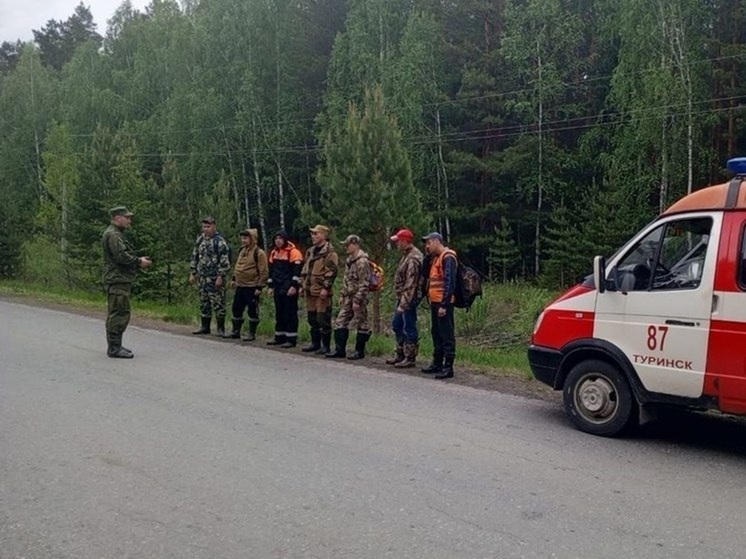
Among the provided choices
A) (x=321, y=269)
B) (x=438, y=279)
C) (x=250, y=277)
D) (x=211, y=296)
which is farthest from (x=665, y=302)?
(x=211, y=296)

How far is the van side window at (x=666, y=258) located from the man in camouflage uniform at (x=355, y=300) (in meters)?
4.60

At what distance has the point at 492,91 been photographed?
113ft

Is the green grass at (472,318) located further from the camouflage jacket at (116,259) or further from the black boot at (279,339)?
the camouflage jacket at (116,259)

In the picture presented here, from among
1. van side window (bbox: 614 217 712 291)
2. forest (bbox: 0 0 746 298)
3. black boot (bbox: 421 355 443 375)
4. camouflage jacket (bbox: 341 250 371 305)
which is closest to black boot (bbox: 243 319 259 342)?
camouflage jacket (bbox: 341 250 371 305)

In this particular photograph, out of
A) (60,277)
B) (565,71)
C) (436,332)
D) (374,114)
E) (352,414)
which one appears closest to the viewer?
(352,414)

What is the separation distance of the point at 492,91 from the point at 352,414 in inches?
1174

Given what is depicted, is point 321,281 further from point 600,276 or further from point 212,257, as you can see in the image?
point 600,276

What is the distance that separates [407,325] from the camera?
9.97 meters

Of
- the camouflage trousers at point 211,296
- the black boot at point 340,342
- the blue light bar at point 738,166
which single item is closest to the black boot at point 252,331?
the camouflage trousers at point 211,296

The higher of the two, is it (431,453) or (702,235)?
(702,235)

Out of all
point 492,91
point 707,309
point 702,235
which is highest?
point 492,91

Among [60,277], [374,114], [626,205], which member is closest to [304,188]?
[60,277]

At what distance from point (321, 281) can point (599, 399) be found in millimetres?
5420

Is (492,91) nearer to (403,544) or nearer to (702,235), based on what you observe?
(702,235)
